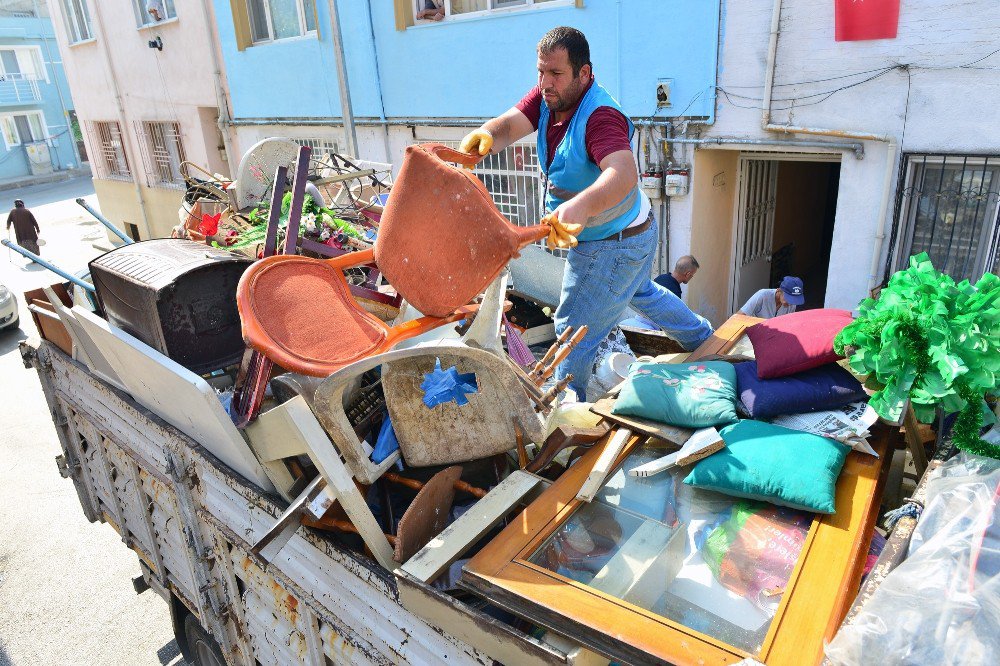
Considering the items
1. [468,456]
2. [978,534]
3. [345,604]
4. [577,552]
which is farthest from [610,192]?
[345,604]

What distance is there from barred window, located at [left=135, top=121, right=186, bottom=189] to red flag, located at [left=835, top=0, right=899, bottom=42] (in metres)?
11.2

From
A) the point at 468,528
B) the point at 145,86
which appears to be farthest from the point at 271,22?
the point at 468,528

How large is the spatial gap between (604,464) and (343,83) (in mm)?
7201

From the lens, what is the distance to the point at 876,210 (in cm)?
469

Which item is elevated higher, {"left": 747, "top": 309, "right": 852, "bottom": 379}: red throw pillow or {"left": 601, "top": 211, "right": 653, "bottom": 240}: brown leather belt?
{"left": 601, "top": 211, "right": 653, "bottom": 240}: brown leather belt

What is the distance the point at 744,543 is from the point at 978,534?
0.50 meters

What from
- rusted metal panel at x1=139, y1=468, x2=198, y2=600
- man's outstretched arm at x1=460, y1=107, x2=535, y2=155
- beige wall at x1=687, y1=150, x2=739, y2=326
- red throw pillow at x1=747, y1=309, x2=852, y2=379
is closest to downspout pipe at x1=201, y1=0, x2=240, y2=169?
beige wall at x1=687, y1=150, x2=739, y2=326

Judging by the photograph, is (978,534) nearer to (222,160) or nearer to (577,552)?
(577,552)

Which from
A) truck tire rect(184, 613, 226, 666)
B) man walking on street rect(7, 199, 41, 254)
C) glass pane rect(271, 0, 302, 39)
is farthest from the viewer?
man walking on street rect(7, 199, 41, 254)

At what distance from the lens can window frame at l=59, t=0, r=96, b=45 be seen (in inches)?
521

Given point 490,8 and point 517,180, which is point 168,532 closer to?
point 517,180

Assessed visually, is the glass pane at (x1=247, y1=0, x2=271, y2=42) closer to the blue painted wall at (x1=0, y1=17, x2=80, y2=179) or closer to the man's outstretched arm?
the man's outstretched arm

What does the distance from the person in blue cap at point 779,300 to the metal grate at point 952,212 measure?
813 mm

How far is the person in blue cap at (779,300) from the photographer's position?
15.6ft
